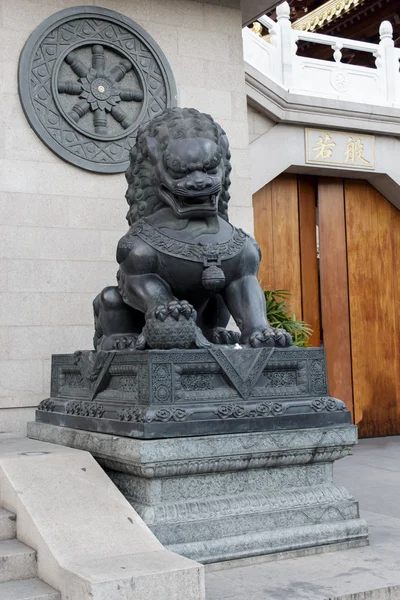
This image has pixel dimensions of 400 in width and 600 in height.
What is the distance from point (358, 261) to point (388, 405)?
5.32ft

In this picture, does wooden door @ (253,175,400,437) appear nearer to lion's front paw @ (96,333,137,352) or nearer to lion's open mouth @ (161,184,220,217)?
lion's front paw @ (96,333,137,352)

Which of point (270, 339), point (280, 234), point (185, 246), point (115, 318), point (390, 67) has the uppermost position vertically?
point (390, 67)

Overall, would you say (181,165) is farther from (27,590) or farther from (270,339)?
(27,590)

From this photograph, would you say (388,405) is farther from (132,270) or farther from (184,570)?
(184,570)

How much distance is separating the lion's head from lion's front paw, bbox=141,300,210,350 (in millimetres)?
524

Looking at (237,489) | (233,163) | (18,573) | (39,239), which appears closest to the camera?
(18,573)

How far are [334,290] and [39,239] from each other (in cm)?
373

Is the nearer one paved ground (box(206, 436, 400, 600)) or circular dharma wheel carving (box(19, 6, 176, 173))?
paved ground (box(206, 436, 400, 600))

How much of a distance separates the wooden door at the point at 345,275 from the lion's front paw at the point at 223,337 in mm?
3910

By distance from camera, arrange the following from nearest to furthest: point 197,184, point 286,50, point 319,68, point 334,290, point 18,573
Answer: point 18,573 → point 197,184 → point 286,50 → point 319,68 → point 334,290

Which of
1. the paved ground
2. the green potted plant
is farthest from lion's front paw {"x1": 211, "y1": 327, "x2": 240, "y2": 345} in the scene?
the green potted plant

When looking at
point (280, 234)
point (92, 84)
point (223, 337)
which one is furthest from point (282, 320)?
point (223, 337)

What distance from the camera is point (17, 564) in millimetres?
2904

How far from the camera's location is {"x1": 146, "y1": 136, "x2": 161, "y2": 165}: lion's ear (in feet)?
12.2
